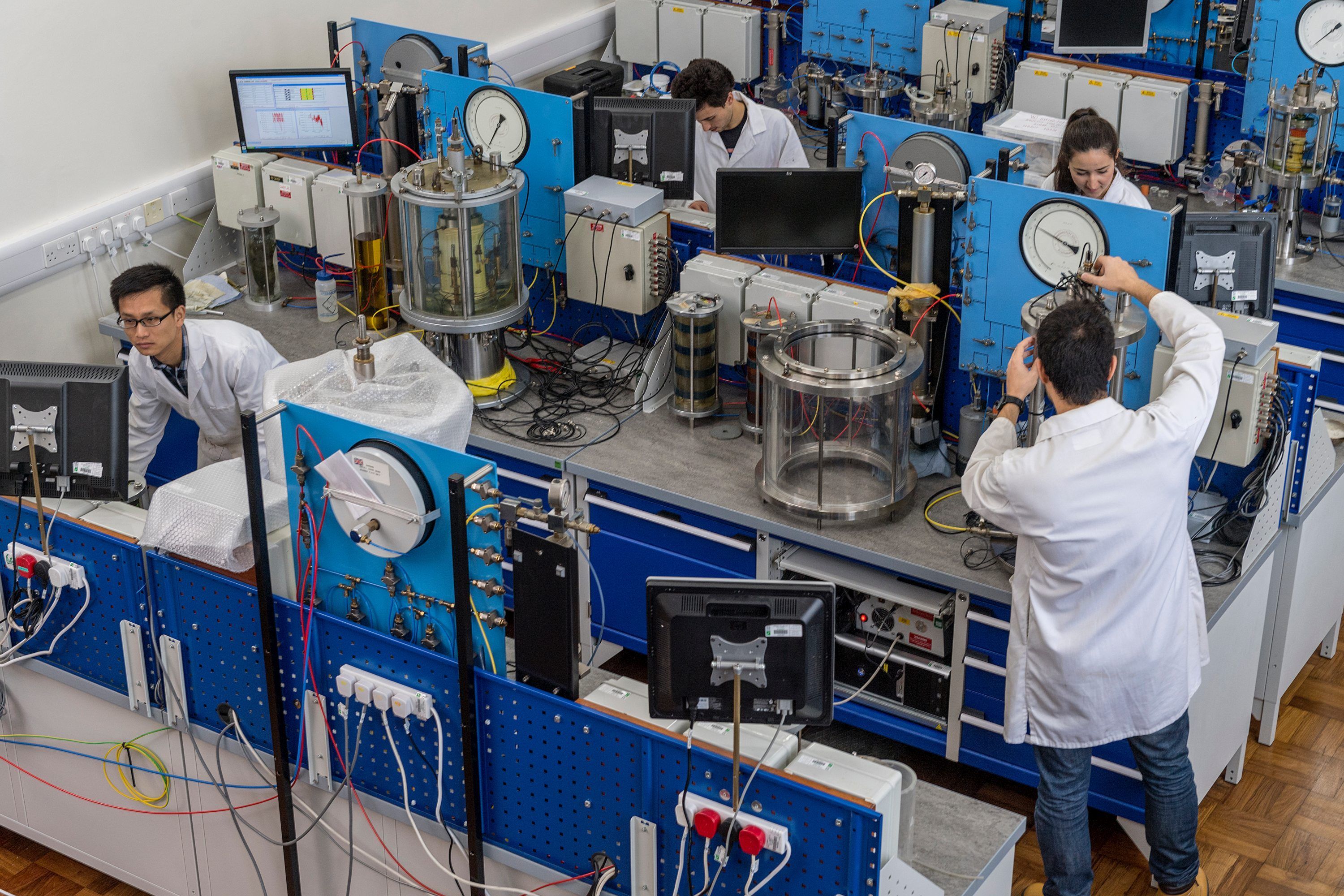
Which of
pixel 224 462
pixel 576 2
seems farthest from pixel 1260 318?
pixel 576 2

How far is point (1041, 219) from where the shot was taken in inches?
143

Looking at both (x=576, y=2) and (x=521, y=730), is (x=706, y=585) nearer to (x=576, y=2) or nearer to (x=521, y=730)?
(x=521, y=730)

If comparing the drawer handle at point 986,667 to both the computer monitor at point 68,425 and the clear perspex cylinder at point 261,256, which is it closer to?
the computer monitor at point 68,425

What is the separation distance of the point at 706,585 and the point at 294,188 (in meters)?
2.96

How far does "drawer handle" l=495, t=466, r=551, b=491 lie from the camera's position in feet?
13.7

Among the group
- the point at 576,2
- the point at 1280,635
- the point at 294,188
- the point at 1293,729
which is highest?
the point at 576,2

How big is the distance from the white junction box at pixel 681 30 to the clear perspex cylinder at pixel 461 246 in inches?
103

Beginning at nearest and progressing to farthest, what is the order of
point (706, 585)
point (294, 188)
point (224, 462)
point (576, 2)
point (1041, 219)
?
point (706, 585)
point (224, 462)
point (1041, 219)
point (294, 188)
point (576, 2)

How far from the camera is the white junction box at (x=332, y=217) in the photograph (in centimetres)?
474

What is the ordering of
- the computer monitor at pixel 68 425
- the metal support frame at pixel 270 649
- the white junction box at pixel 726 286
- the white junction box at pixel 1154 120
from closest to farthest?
the metal support frame at pixel 270 649, the computer monitor at pixel 68 425, the white junction box at pixel 726 286, the white junction box at pixel 1154 120

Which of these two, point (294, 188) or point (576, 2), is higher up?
point (576, 2)

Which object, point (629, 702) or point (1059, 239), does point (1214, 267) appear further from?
point (629, 702)

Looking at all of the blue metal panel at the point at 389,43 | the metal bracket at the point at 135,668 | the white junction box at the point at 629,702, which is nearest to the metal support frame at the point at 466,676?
the white junction box at the point at 629,702

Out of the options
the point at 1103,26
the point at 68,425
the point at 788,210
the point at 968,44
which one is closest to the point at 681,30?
the point at 968,44
